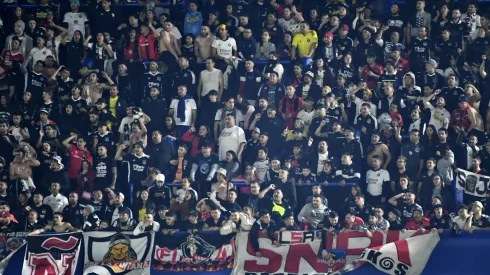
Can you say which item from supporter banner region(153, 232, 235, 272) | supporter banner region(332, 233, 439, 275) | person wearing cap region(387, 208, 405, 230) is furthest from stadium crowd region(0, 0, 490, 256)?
supporter banner region(332, 233, 439, 275)

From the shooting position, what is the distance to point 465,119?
2730 centimetres

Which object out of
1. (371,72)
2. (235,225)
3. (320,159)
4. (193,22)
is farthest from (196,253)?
(193,22)

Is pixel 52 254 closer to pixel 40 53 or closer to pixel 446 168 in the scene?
pixel 40 53

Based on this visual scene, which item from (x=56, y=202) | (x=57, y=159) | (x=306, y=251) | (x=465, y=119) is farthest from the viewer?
(x=465, y=119)

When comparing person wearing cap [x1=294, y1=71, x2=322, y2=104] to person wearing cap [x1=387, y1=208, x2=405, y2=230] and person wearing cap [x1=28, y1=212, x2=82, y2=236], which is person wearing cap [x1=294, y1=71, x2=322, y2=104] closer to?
person wearing cap [x1=387, y1=208, x2=405, y2=230]

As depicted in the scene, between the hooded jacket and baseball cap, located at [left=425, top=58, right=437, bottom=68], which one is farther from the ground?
baseball cap, located at [left=425, top=58, right=437, bottom=68]

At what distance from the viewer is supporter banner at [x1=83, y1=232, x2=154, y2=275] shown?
918 inches

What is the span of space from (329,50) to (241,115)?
8.79 feet

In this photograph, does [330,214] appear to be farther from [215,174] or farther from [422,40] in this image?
[422,40]

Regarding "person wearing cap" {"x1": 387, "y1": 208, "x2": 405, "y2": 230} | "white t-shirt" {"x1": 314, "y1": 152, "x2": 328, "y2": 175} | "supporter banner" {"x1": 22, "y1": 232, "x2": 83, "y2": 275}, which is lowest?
"supporter banner" {"x1": 22, "y1": 232, "x2": 83, "y2": 275}

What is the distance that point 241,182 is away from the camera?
2600cm

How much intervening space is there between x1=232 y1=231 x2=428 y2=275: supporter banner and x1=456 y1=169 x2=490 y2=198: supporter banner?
7.47 feet

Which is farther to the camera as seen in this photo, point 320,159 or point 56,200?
point 320,159

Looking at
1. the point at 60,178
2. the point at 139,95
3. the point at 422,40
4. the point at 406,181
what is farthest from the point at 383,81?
the point at 60,178
